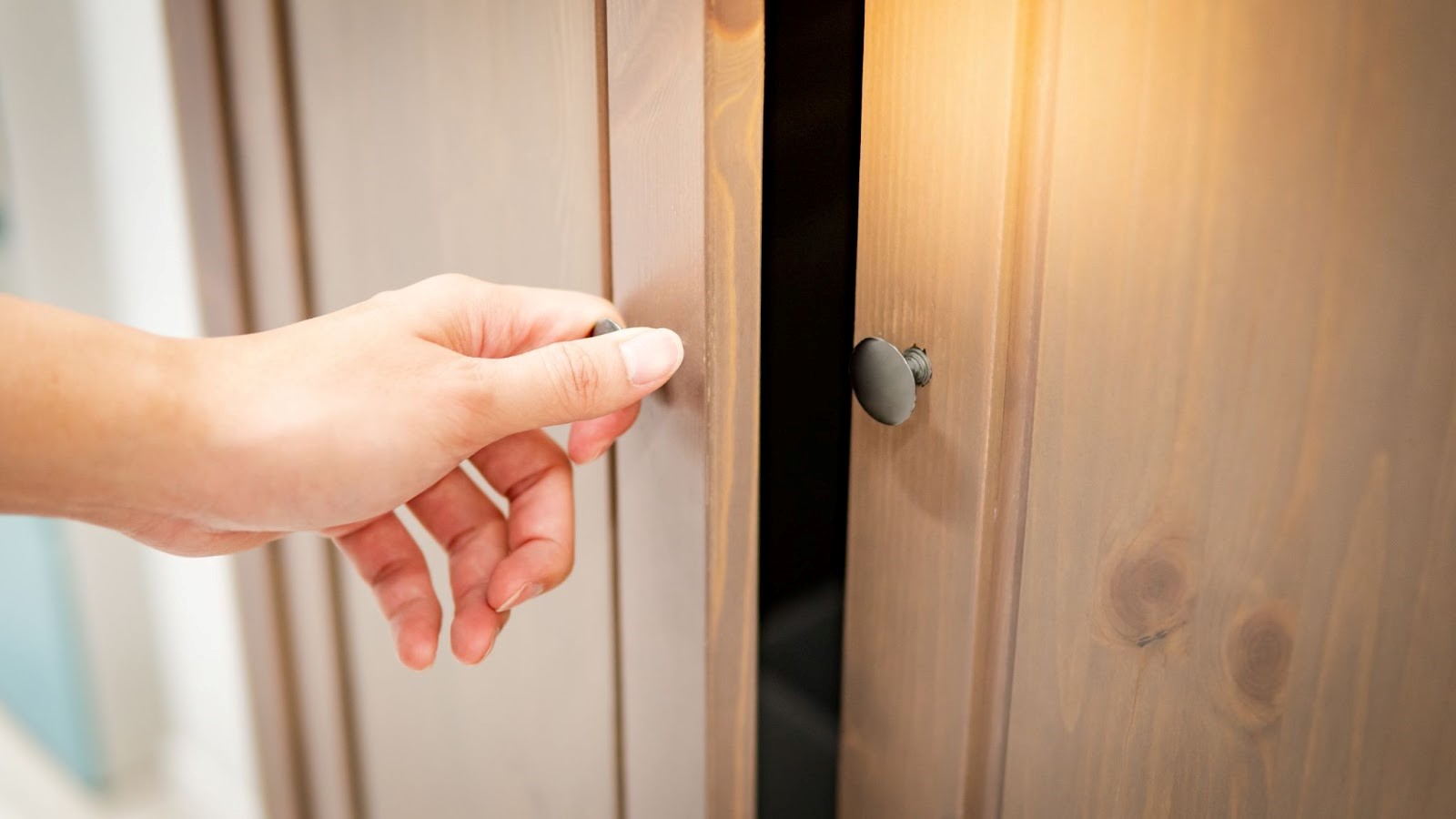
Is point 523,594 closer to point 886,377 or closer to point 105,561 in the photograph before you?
point 886,377

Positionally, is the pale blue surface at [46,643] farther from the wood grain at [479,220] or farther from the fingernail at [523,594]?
the fingernail at [523,594]

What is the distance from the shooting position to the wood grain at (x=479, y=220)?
59cm

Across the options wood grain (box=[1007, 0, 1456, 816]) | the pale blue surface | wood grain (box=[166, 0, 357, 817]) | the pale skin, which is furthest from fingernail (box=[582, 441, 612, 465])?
the pale blue surface

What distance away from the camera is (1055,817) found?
52cm

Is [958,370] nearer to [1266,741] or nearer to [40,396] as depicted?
[1266,741]

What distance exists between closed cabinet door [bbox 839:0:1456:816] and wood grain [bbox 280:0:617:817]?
201 millimetres

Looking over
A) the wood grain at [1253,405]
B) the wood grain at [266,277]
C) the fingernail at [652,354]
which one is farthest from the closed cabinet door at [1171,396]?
the wood grain at [266,277]

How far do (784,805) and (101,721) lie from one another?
144 cm

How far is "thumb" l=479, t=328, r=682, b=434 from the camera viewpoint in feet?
1.67

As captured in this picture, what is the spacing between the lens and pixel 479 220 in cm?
67

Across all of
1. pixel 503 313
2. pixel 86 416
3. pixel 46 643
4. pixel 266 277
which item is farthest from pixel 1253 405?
pixel 46 643

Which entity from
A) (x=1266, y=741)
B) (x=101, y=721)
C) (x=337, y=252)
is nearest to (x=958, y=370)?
(x=1266, y=741)

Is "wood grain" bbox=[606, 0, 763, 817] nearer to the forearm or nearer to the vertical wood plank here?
the vertical wood plank

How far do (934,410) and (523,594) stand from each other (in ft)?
0.92
